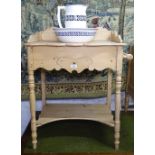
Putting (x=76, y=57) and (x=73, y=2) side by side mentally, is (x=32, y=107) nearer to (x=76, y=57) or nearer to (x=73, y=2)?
(x=76, y=57)

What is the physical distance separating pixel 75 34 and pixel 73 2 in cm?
77

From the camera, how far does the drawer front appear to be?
1256 millimetres

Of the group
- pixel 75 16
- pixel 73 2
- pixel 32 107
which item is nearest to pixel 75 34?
pixel 75 16

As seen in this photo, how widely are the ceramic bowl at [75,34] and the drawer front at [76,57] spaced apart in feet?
0.14

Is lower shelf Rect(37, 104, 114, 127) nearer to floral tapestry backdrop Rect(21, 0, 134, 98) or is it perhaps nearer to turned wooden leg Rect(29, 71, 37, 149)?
turned wooden leg Rect(29, 71, 37, 149)

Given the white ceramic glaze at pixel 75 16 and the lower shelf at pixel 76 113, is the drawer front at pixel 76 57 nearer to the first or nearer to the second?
the white ceramic glaze at pixel 75 16

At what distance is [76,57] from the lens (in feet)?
4.12

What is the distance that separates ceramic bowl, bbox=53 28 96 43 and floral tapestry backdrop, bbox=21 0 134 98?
0.70 meters

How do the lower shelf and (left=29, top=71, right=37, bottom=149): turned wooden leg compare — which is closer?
(left=29, top=71, right=37, bottom=149): turned wooden leg

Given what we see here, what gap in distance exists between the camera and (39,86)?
2.01 meters

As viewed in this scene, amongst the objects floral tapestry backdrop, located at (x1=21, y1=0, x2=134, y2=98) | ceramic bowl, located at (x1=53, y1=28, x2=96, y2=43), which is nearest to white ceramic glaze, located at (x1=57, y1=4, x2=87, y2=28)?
ceramic bowl, located at (x1=53, y1=28, x2=96, y2=43)

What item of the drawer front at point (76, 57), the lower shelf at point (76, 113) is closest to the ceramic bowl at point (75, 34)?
the drawer front at point (76, 57)
